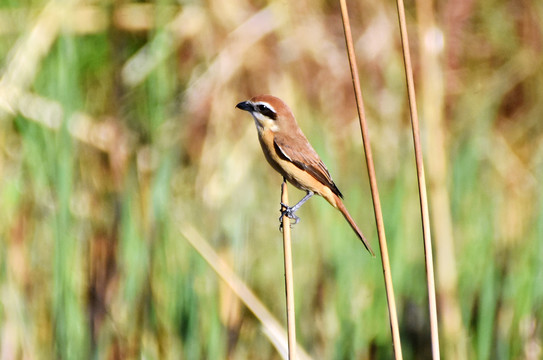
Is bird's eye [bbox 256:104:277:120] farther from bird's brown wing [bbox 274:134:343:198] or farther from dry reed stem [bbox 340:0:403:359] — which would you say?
dry reed stem [bbox 340:0:403:359]

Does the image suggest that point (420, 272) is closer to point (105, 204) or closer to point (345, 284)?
point (345, 284)

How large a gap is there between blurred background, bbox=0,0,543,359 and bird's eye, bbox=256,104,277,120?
0.31 meters

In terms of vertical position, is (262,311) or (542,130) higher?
(542,130)

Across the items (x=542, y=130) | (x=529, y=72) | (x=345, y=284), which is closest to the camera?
(x=345, y=284)

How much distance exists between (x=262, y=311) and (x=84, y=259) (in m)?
0.65

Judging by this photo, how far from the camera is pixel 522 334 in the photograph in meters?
2.27

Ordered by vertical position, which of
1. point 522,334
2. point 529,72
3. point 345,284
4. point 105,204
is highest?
point 529,72

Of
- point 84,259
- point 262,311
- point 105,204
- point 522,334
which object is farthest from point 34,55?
point 522,334

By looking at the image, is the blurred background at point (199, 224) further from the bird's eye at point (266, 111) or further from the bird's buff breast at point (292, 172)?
the bird's eye at point (266, 111)

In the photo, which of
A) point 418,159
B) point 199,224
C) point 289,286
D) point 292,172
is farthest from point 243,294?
point 418,159

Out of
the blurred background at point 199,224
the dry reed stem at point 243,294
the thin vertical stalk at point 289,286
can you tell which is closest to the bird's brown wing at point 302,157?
the blurred background at point 199,224

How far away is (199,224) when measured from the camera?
272 cm

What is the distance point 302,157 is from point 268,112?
0.58 ft

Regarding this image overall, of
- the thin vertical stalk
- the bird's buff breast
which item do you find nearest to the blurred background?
the bird's buff breast
